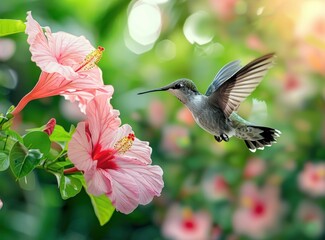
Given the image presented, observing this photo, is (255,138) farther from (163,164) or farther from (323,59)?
(163,164)

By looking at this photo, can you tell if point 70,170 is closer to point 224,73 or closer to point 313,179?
point 224,73

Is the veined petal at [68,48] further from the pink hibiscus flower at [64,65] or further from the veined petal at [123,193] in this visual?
the veined petal at [123,193]

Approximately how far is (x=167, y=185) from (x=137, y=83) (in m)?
0.49

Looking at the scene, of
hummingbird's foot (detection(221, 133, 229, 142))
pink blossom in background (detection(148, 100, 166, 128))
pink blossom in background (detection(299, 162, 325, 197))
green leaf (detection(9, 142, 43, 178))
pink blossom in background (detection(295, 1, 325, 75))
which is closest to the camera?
green leaf (detection(9, 142, 43, 178))

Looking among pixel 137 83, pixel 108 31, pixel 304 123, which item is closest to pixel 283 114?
pixel 304 123

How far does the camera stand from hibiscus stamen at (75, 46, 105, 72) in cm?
67

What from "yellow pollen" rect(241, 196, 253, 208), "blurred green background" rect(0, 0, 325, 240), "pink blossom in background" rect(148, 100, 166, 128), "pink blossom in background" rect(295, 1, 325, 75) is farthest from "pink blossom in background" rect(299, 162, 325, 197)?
"pink blossom in background" rect(148, 100, 166, 128)

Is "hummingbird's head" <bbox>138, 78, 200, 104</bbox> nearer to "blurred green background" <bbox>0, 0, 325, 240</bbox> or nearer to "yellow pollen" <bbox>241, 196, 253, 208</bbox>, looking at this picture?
"blurred green background" <bbox>0, 0, 325, 240</bbox>

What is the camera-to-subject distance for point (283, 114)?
91.5 inches

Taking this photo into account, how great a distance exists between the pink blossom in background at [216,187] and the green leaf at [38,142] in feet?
5.58

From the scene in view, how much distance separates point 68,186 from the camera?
66 cm

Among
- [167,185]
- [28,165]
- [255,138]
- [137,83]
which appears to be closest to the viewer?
[28,165]

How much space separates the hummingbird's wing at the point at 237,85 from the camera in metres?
0.65

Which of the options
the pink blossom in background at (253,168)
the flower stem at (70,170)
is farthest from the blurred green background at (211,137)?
the flower stem at (70,170)
